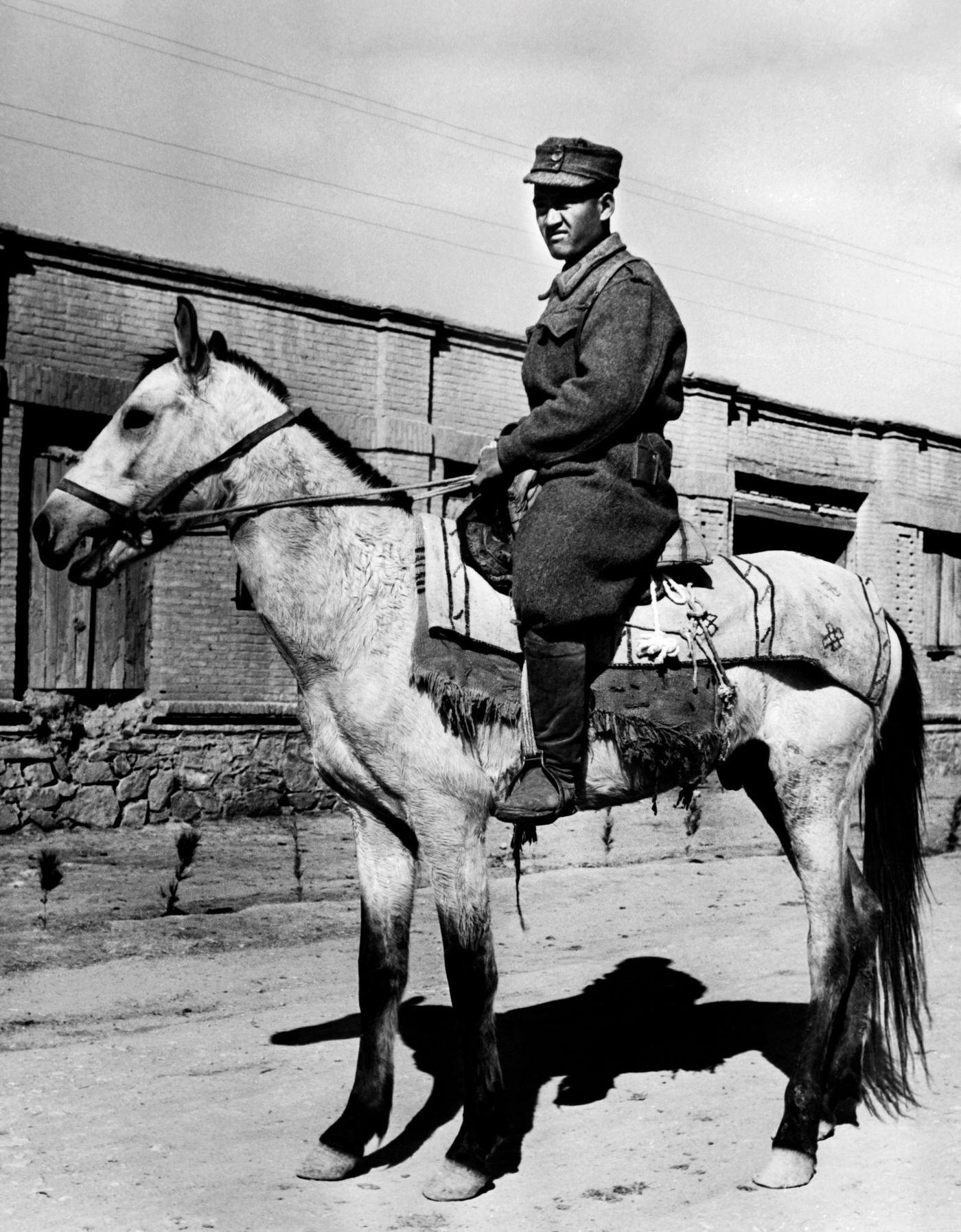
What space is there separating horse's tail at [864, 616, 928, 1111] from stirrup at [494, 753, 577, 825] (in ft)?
5.10

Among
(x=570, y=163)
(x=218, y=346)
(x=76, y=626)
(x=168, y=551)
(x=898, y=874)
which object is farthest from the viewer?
(x=168, y=551)

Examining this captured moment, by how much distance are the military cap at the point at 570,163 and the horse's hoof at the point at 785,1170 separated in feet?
10.6

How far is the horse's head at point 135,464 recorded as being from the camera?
4.15 m

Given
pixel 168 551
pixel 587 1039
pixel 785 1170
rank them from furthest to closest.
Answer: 1. pixel 168 551
2. pixel 587 1039
3. pixel 785 1170

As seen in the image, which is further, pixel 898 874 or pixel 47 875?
pixel 47 875

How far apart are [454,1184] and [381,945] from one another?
2.61 ft

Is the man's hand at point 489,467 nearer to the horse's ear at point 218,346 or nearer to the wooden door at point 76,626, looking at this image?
the horse's ear at point 218,346

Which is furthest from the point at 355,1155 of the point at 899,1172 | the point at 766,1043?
the point at 766,1043

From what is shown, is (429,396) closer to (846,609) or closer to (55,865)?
(55,865)

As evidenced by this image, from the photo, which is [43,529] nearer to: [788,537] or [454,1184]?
[454,1184]

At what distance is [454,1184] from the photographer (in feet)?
12.9

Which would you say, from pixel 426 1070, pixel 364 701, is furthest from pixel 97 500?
pixel 426 1070

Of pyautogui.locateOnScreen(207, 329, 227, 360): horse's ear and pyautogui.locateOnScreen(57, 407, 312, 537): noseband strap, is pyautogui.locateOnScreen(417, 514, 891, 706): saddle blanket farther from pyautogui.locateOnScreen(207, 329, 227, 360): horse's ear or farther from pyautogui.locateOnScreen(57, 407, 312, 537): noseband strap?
pyautogui.locateOnScreen(207, 329, 227, 360): horse's ear

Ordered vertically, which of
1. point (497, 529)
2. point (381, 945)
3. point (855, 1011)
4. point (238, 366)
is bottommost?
point (855, 1011)
